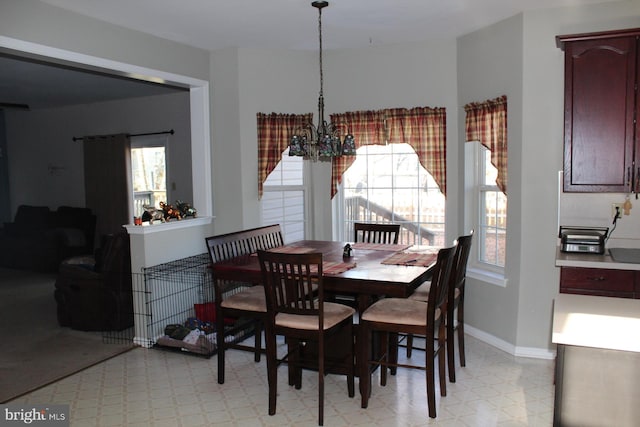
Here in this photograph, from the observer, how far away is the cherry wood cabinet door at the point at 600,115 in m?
3.30

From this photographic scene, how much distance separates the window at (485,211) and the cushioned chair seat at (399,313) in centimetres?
130

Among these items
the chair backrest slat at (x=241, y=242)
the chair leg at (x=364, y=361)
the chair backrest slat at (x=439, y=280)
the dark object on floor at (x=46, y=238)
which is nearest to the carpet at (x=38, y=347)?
the chair backrest slat at (x=241, y=242)

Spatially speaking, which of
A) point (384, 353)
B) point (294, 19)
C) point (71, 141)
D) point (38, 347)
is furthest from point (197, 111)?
point (71, 141)

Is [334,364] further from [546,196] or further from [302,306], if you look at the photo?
[546,196]

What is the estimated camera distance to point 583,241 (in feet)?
11.1

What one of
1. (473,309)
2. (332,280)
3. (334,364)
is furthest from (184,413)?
(473,309)

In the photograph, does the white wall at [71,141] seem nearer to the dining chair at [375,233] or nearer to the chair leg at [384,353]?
the dining chair at [375,233]

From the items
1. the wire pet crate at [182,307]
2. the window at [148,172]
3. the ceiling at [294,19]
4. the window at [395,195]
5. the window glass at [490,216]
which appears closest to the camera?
the ceiling at [294,19]

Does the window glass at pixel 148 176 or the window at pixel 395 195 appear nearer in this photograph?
the window at pixel 395 195

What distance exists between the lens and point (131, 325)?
4629mm

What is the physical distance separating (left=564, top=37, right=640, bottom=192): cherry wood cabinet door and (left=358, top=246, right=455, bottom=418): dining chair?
46.8 inches

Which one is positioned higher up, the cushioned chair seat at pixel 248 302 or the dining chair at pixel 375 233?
the dining chair at pixel 375 233

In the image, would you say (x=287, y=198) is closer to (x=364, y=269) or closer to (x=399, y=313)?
(x=364, y=269)

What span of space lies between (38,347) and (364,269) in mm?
2853
